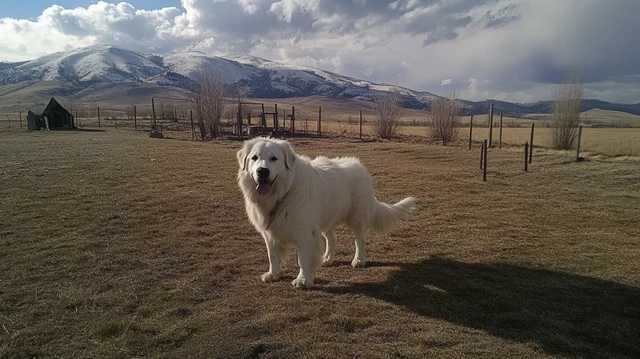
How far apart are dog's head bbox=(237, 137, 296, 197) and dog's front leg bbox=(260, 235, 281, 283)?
851 mm

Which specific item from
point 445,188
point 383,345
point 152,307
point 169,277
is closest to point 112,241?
point 169,277

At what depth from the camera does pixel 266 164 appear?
5074 mm

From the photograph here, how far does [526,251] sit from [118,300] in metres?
7.19

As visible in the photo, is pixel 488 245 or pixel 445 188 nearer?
pixel 488 245

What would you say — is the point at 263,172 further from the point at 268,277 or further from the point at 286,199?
the point at 268,277

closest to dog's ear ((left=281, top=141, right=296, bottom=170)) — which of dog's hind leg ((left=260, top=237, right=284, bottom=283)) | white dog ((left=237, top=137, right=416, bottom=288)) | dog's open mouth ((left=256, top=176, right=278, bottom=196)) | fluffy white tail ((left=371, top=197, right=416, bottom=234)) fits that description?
white dog ((left=237, top=137, right=416, bottom=288))

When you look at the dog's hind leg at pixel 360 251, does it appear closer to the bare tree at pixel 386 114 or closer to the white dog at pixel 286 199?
the white dog at pixel 286 199

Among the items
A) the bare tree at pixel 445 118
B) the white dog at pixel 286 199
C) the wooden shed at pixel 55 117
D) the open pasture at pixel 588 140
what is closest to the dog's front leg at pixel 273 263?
the white dog at pixel 286 199

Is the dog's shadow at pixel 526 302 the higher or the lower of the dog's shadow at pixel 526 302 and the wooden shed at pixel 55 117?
the lower

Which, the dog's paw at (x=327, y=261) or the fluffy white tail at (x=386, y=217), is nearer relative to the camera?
the dog's paw at (x=327, y=261)

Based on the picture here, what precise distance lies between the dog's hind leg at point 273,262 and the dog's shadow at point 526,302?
97 centimetres

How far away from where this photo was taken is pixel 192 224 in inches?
328

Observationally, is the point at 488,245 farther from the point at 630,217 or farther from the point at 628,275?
the point at 630,217

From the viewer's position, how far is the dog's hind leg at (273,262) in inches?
217
